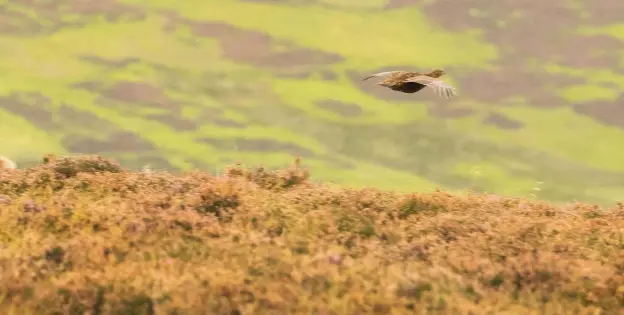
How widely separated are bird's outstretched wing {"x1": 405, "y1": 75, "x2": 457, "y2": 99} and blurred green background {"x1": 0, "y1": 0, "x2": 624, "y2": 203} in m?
21.3

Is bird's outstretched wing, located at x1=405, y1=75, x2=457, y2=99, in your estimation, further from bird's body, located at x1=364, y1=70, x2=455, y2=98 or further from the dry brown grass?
the dry brown grass

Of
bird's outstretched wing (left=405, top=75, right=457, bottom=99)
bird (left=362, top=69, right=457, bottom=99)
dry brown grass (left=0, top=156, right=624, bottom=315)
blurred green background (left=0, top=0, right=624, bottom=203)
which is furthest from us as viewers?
blurred green background (left=0, top=0, right=624, bottom=203)

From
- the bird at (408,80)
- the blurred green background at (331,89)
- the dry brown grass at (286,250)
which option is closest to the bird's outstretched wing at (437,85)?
the bird at (408,80)

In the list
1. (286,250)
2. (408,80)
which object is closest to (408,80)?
(408,80)

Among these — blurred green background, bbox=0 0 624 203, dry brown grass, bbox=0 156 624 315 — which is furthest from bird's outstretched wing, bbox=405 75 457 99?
blurred green background, bbox=0 0 624 203

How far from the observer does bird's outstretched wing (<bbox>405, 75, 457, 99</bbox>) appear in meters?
8.30

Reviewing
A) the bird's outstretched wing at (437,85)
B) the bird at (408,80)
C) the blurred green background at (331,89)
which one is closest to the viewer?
the bird's outstretched wing at (437,85)

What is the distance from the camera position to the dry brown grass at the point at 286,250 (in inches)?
209

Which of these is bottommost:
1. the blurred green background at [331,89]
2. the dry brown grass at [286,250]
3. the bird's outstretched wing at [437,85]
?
the dry brown grass at [286,250]

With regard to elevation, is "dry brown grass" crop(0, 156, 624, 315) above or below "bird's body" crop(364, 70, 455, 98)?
below

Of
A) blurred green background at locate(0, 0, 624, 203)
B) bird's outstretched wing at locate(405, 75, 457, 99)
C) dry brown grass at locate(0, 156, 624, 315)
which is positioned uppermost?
blurred green background at locate(0, 0, 624, 203)

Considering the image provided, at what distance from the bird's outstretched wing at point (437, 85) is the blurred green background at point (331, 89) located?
21266 millimetres

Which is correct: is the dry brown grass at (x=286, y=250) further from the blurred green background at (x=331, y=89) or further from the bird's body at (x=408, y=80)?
the blurred green background at (x=331, y=89)

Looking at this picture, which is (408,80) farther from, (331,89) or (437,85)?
(331,89)
